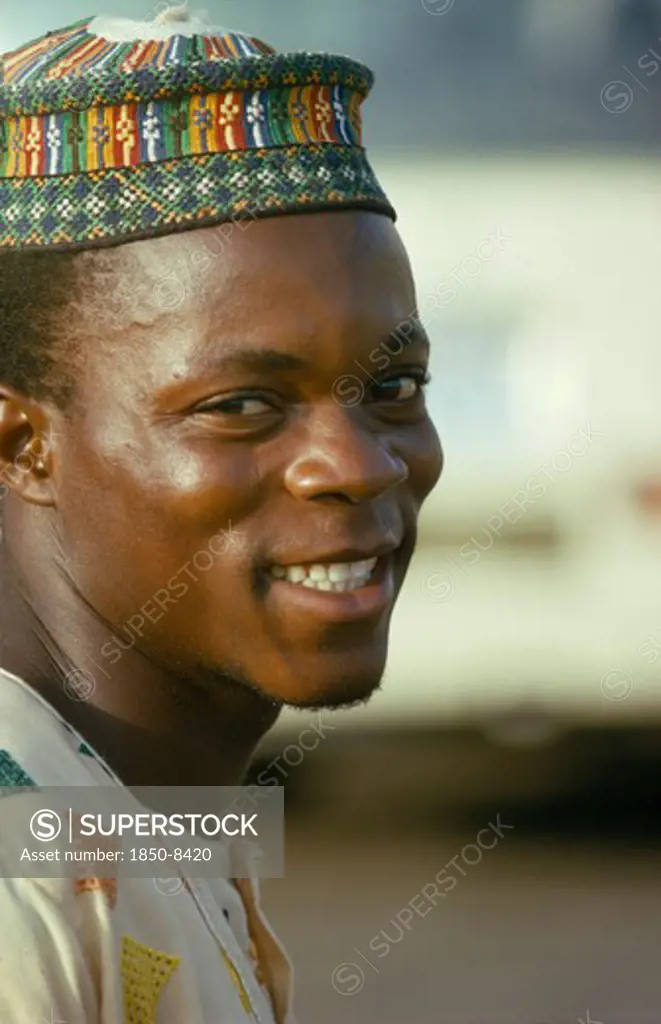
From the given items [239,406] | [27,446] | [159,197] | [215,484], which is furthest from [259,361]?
[27,446]

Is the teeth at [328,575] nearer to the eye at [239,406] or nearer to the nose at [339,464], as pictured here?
the nose at [339,464]

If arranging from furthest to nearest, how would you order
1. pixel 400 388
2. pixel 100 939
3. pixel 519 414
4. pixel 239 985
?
pixel 519 414
pixel 400 388
pixel 239 985
pixel 100 939

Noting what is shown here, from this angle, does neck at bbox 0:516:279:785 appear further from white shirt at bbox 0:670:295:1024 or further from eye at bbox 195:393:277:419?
eye at bbox 195:393:277:419

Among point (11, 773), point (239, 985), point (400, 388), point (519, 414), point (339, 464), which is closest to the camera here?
point (11, 773)

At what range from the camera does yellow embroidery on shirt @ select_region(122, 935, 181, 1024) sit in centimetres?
223

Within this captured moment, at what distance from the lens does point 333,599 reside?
2.54 m

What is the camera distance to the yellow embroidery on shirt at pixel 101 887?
2.22 m

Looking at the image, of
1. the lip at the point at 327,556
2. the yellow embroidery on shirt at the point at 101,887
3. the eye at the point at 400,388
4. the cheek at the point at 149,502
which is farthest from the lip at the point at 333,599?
the yellow embroidery on shirt at the point at 101,887

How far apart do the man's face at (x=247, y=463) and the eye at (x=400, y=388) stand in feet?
0.04

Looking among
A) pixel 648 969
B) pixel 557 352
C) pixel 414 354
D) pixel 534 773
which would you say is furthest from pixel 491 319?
pixel 414 354

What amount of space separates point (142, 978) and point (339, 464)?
2.27ft

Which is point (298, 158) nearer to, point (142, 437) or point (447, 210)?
point (142, 437)

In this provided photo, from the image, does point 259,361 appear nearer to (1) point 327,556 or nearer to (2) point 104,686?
(1) point 327,556

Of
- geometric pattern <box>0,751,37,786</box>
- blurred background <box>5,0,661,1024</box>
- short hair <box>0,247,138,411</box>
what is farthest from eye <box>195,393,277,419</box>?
blurred background <box>5,0,661,1024</box>
